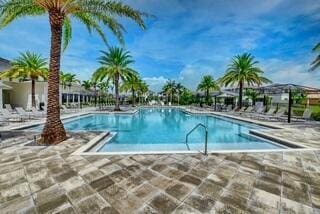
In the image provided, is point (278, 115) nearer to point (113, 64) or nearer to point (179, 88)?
point (113, 64)

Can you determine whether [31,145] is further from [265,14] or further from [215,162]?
[265,14]

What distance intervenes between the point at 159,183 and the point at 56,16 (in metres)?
6.76

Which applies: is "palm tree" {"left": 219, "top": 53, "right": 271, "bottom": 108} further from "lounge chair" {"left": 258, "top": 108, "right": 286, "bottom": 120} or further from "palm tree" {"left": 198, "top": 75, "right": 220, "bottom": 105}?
"palm tree" {"left": 198, "top": 75, "right": 220, "bottom": 105}

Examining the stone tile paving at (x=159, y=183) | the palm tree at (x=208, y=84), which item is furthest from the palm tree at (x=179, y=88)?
the stone tile paving at (x=159, y=183)

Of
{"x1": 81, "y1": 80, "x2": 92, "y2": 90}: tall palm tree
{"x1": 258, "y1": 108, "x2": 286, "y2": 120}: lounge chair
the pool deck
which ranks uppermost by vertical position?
{"x1": 81, "y1": 80, "x2": 92, "y2": 90}: tall palm tree

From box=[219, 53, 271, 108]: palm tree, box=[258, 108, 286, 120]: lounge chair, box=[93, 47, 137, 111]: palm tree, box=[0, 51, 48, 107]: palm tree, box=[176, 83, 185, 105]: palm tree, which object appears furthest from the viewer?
box=[176, 83, 185, 105]: palm tree

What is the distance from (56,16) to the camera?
7523mm

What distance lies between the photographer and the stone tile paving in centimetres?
332

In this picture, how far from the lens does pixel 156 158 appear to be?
18.8 feet

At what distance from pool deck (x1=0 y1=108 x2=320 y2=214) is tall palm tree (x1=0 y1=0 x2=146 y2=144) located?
181 centimetres

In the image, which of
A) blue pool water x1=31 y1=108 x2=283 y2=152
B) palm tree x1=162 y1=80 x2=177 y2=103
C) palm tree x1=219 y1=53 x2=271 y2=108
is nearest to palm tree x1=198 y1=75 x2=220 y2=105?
palm tree x1=219 y1=53 x2=271 y2=108

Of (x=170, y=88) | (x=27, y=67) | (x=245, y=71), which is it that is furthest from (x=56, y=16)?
(x=170, y=88)

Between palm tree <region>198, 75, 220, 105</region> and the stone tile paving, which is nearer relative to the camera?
the stone tile paving

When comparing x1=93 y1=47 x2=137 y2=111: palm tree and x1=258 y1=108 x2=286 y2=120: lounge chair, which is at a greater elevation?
x1=93 y1=47 x2=137 y2=111: palm tree
